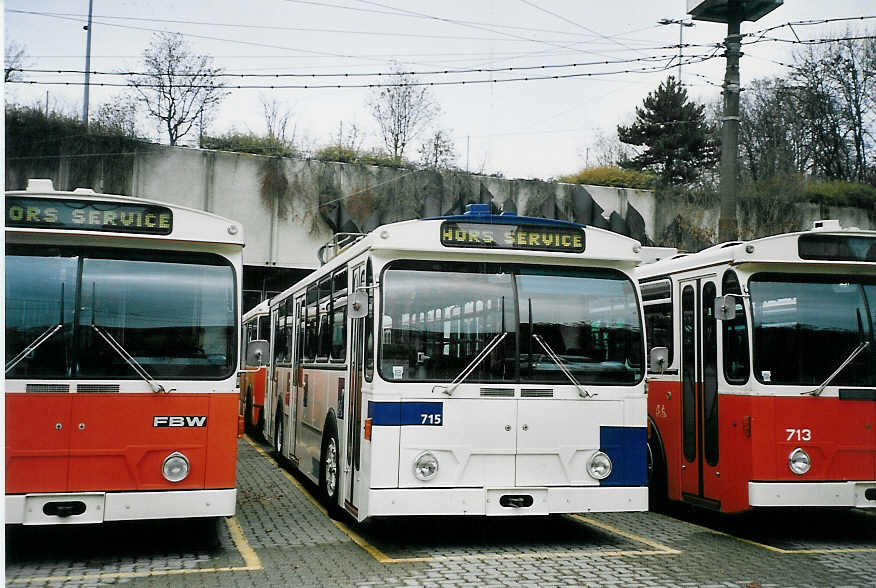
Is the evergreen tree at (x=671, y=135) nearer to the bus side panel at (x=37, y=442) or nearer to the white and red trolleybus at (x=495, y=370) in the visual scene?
the white and red trolleybus at (x=495, y=370)

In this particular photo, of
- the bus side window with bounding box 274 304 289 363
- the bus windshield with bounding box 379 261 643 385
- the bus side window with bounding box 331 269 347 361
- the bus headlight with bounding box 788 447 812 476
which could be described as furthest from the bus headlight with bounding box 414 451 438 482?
the bus side window with bounding box 274 304 289 363

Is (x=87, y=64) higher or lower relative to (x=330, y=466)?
higher

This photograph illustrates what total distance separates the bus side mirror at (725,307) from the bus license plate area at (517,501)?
2477mm

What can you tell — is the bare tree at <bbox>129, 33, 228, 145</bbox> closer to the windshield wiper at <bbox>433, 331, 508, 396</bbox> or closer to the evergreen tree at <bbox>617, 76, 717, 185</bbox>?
the windshield wiper at <bbox>433, 331, 508, 396</bbox>

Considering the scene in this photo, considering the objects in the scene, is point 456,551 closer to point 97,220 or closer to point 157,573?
point 157,573

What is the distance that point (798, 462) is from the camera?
9.57m

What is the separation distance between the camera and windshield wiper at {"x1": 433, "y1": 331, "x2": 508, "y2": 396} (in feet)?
29.0

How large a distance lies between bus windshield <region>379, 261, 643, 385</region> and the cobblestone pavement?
1657 mm

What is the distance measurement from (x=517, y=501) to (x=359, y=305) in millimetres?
2304

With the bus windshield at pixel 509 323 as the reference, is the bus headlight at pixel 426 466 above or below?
below

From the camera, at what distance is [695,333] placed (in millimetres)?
10977

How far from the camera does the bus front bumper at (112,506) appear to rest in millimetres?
7902

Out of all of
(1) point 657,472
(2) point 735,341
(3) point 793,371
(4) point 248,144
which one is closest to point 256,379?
(1) point 657,472

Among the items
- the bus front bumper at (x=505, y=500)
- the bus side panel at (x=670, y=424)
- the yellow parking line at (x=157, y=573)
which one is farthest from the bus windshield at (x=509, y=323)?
the bus side panel at (x=670, y=424)
